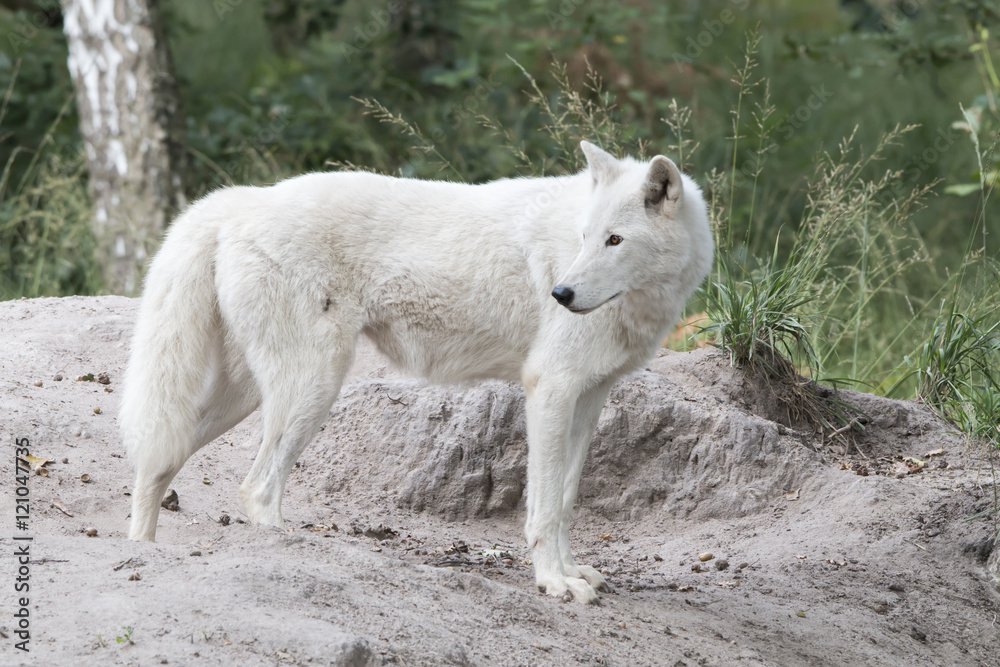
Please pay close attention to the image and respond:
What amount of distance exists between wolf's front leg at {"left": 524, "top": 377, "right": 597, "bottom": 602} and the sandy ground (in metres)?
0.19

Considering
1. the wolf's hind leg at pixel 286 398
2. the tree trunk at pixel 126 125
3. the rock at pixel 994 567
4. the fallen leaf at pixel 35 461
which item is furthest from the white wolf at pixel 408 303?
the tree trunk at pixel 126 125

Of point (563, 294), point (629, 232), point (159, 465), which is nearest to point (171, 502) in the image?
point (159, 465)

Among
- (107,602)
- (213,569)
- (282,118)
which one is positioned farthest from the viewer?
(282,118)

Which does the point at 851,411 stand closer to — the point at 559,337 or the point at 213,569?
the point at 559,337

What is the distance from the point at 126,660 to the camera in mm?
2229

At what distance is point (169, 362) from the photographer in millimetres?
3428

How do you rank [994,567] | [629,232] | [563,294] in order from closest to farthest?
[563,294] → [629,232] → [994,567]

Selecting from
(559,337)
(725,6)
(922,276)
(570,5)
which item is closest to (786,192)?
(922,276)

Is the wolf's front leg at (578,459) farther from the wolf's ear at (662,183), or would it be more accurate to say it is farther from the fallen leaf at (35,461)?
the fallen leaf at (35,461)

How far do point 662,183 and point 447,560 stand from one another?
5.78 feet

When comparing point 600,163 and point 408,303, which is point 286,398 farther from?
point 600,163

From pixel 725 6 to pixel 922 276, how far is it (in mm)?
6826

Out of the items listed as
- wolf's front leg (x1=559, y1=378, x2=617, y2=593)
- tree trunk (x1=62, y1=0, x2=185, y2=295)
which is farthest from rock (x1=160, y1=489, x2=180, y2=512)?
tree trunk (x1=62, y1=0, x2=185, y2=295)

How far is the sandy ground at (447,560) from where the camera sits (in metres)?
2.52
